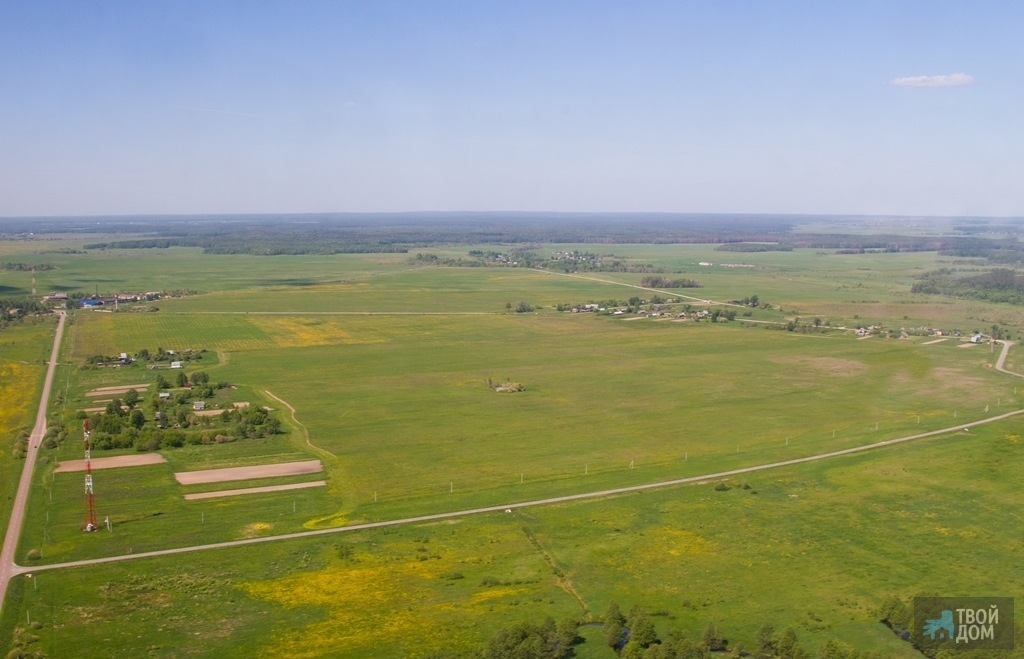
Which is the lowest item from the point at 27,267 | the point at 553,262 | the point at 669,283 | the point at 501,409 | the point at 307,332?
the point at 501,409

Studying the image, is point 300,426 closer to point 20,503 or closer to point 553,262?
point 20,503

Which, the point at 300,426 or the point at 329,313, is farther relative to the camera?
the point at 329,313

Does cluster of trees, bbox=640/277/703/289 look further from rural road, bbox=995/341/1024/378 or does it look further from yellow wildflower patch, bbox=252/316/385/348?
yellow wildflower patch, bbox=252/316/385/348

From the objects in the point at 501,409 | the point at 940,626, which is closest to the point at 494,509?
the point at 940,626

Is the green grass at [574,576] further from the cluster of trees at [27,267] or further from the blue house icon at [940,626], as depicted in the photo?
the cluster of trees at [27,267]

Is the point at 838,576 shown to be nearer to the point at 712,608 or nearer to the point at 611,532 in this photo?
the point at 712,608

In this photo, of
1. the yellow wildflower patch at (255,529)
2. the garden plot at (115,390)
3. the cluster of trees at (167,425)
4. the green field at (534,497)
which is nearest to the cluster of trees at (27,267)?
the green field at (534,497)

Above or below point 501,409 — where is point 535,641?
above
